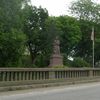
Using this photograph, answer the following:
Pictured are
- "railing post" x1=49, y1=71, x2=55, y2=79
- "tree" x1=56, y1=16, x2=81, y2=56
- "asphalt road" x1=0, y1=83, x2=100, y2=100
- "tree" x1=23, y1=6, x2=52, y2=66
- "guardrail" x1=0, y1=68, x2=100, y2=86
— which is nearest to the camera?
"asphalt road" x1=0, y1=83, x2=100, y2=100

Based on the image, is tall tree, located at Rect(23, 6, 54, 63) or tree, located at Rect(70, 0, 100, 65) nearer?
tall tree, located at Rect(23, 6, 54, 63)

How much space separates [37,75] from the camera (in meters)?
22.7

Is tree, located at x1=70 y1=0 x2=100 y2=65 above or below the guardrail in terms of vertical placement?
above

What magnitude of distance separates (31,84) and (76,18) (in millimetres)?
45334

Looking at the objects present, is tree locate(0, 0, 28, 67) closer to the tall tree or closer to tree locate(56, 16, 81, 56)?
the tall tree

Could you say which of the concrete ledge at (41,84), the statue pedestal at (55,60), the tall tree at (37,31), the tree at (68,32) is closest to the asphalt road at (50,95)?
the concrete ledge at (41,84)

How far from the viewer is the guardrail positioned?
64.6ft

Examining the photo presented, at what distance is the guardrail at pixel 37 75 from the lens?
64.6 feet

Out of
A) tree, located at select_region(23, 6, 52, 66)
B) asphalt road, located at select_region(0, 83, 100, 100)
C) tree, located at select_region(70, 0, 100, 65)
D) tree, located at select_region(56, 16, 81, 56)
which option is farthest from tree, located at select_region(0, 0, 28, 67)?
tree, located at select_region(70, 0, 100, 65)

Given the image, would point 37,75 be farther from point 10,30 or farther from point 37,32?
point 37,32

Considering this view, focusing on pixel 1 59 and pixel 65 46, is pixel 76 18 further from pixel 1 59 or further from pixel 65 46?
pixel 1 59

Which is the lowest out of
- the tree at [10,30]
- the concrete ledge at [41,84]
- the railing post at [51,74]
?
the concrete ledge at [41,84]

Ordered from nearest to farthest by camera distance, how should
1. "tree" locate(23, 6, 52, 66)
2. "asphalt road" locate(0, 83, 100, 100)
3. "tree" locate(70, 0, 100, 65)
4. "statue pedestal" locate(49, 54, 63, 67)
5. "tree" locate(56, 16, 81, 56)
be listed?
"asphalt road" locate(0, 83, 100, 100) → "statue pedestal" locate(49, 54, 63, 67) → "tree" locate(23, 6, 52, 66) → "tree" locate(56, 16, 81, 56) → "tree" locate(70, 0, 100, 65)

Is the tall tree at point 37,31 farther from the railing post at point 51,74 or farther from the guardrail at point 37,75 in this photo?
the railing post at point 51,74
